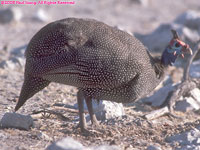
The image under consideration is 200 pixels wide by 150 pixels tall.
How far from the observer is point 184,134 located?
14.6 feet

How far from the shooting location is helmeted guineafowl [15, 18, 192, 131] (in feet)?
14.2

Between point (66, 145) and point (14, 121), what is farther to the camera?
point (14, 121)

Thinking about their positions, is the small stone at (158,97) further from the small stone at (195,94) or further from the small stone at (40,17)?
the small stone at (40,17)

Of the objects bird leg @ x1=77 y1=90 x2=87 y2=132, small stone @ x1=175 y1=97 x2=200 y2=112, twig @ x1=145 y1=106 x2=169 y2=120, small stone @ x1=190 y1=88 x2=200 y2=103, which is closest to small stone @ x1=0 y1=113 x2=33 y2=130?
bird leg @ x1=77 y1=90 x2=87 y2=132

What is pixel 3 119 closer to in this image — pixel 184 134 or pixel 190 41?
pixel 184 134

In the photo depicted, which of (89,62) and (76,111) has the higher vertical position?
(89,62)

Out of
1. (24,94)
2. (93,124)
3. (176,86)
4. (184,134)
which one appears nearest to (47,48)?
(24,94)

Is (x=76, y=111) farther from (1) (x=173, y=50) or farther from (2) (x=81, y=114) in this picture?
(1) (x=173, y=50)

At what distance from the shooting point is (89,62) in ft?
14.1

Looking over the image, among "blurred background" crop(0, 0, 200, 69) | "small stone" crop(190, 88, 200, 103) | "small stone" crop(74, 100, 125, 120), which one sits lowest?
"small stone" crop(74, 100, 125, 120)

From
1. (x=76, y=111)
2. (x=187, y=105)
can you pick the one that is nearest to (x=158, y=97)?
(x=187, y=105)

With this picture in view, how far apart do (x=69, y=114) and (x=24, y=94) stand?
0.80 meters

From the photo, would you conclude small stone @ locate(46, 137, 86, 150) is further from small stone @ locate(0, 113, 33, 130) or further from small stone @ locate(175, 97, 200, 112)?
small stone @ locate(175, 97, 200, 112)

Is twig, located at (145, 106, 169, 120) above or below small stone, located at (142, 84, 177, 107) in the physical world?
below
